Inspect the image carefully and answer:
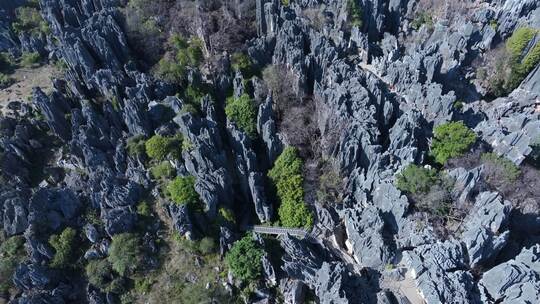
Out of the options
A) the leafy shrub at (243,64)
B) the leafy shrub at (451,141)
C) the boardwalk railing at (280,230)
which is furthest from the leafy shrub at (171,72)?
the leafy shrub at (451,141)

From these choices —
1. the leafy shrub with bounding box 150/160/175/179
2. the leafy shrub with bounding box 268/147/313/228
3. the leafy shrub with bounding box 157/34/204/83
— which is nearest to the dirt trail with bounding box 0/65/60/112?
the leafy shrub with bounding box 157/34/204/83

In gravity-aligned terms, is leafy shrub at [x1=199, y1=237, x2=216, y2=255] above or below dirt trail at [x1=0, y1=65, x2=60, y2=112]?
below

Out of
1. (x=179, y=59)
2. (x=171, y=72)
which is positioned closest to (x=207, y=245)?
(x=171, y=72)

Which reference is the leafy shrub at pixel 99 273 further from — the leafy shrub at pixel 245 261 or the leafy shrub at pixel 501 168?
the leafy shrub at pixel 501 168

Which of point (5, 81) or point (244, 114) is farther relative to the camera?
point (5, 81)

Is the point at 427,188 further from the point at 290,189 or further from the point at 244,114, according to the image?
the point at 244,114

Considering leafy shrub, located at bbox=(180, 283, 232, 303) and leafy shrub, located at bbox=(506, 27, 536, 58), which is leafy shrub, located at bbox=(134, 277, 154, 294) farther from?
leafy shrub, located at bbox=(506, 27, 536, 58)
